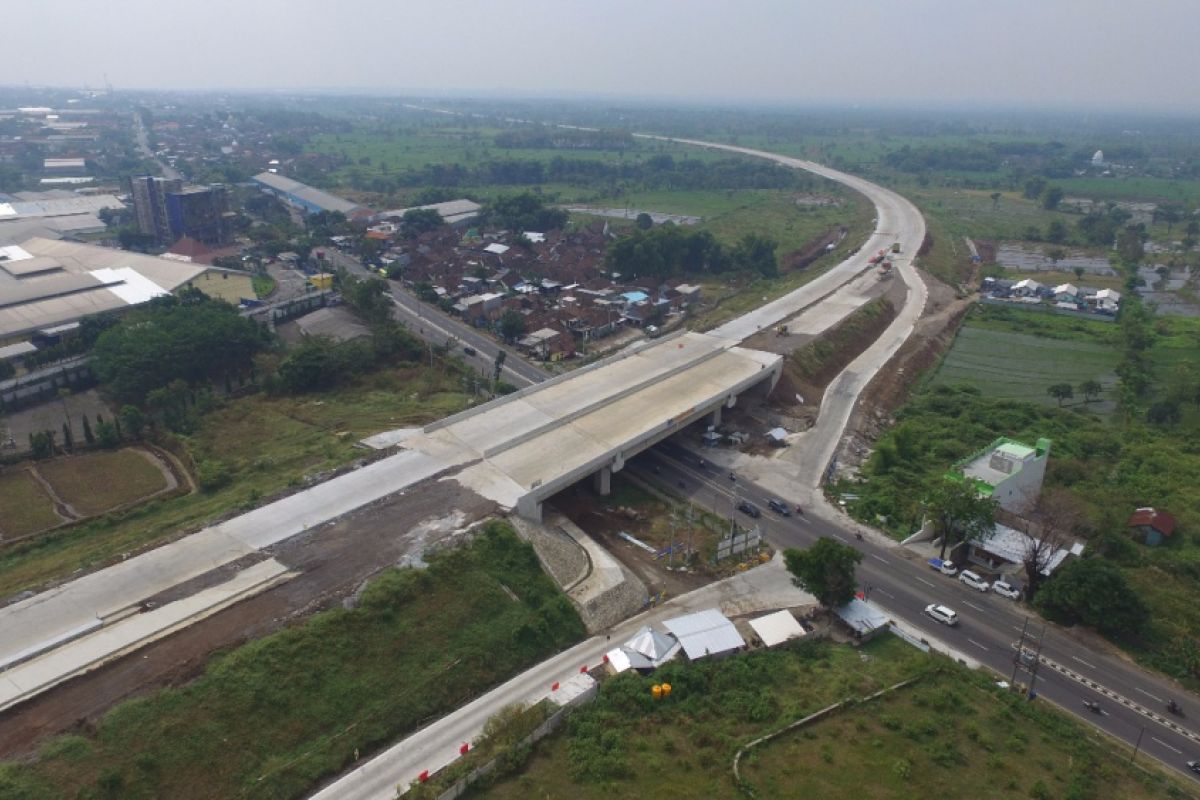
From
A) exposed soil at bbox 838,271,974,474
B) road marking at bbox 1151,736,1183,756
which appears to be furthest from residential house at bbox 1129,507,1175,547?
road marking at bbox 1151,736,1183,756

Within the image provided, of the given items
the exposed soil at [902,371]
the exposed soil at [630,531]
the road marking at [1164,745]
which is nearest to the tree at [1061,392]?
the exposed soil at [902,371]

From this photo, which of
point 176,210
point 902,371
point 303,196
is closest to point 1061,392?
point 902,371

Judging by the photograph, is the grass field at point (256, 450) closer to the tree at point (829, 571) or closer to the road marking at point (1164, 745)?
the tree at point (829, 571)

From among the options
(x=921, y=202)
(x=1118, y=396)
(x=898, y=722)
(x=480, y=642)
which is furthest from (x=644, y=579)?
(x=921, y=202)

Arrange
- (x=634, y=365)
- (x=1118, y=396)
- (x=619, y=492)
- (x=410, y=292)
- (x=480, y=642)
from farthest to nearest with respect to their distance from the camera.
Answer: (x=410, y=292)
(x=1118, y=396)
(x=634, y=365)
(x=619, y=492)
(x=480, y=642)

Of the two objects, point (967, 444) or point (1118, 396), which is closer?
point (967, 444)

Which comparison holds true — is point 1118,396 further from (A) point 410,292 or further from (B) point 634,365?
(A) point 410,292

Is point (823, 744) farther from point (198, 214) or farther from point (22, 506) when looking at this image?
point (198, 214)
